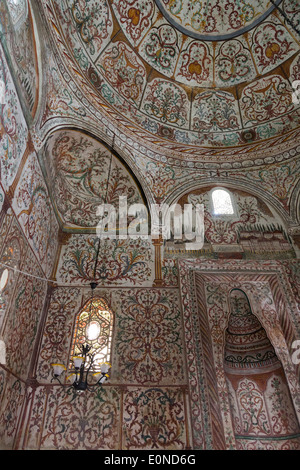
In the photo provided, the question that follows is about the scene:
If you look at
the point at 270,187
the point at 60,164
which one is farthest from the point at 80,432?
the point at 270,187

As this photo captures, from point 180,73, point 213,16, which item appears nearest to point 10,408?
point 180,73

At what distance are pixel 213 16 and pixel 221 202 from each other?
553 cm

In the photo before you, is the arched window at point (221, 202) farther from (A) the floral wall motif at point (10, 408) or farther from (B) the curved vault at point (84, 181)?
(A) the floral wall motif at point (10, 408)

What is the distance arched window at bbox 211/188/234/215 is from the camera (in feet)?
27.5

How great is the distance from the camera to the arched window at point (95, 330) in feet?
20.0

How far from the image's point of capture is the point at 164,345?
6.16 m

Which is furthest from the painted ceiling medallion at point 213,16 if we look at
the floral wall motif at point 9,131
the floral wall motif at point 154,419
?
the floral wall motif at point 154,419

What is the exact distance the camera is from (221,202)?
28.1 feet

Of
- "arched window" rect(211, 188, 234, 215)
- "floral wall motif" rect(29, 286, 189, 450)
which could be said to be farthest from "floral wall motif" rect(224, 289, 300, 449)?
"floral wall motif" rect(29, 286, 189, 450)

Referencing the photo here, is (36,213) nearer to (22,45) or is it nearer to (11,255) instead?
(11,255)

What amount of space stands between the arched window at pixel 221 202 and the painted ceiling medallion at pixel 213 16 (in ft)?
15.1
